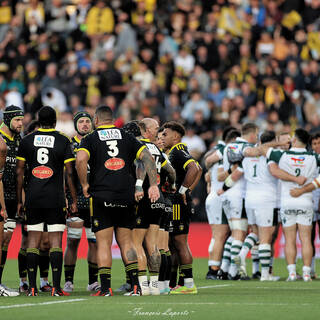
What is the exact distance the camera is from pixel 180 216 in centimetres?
1347

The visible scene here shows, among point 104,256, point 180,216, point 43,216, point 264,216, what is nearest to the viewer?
point 104,256

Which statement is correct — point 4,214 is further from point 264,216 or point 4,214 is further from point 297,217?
point 297,217

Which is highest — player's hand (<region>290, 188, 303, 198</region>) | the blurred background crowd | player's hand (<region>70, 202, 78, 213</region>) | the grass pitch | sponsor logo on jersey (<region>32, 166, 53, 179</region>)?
the blurred background crowd

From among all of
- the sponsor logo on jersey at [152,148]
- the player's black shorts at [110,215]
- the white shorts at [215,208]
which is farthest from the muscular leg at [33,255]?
the white shorts at [215,208]

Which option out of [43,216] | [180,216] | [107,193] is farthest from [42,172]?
[180,216]

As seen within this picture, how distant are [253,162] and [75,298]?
529 cm

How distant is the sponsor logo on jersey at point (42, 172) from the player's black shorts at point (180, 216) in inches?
74.8

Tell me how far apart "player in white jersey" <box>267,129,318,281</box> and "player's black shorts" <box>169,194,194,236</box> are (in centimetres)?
263

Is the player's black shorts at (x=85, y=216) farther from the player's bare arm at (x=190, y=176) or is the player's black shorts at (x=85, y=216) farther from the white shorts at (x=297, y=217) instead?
the white shorts at (x=297, y=217)

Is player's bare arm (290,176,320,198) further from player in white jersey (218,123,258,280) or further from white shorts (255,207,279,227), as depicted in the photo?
player in white jersey (218,123,258,280)

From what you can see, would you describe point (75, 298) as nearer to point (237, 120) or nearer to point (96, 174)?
point (96, 174)

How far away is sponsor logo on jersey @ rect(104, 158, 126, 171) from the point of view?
12195 millimetres

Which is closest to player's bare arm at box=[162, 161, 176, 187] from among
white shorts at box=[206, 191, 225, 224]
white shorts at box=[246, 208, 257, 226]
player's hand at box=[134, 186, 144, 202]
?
player's hand at box=[134, 186, 144, 202]

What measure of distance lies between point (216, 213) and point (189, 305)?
6.07 metres
